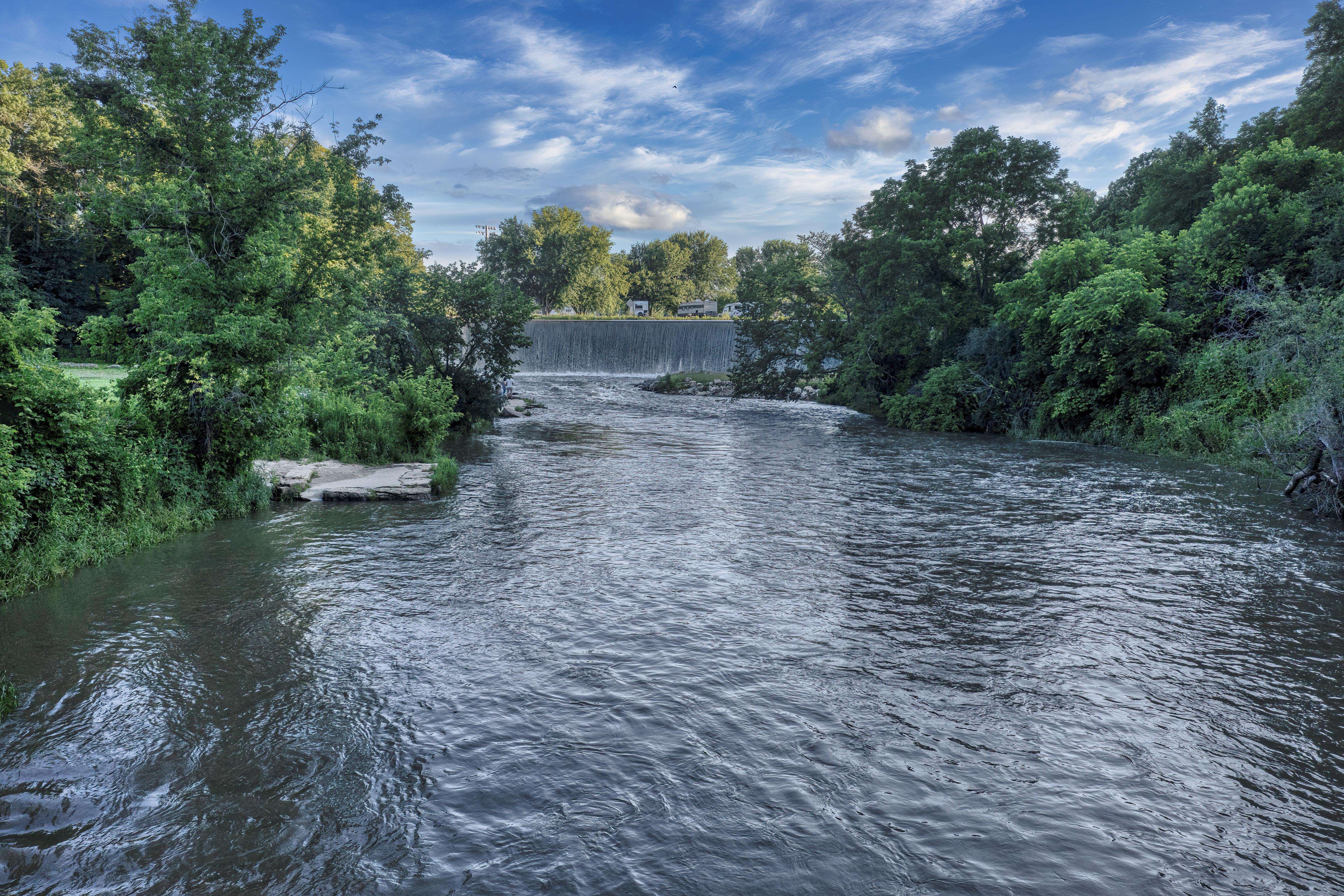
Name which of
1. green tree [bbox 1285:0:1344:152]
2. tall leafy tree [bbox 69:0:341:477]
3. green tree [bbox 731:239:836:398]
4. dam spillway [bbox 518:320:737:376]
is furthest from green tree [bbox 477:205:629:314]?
tall leafy tree [bbox 69:0:341:477]

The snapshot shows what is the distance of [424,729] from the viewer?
600 centimetres

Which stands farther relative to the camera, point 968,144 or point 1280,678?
point 968,144

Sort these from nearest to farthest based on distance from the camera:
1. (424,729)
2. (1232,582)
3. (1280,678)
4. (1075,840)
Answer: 1. (1075,840)
2. (424,729)
3. (1280,678)
4. (1232,582)

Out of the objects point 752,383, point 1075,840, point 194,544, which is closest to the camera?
point 1075,840

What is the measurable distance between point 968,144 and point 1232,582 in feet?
87.3

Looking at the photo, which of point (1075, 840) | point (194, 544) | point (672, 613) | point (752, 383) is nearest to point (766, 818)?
point (1075, 840)

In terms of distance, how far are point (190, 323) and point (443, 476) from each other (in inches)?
213

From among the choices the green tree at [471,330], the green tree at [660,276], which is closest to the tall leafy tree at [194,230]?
the green tree at [471,330]

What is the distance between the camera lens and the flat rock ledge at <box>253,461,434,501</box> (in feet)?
46.7

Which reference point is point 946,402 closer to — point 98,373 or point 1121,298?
point 1121,298

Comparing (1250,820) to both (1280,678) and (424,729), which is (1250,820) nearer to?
(1280,678)

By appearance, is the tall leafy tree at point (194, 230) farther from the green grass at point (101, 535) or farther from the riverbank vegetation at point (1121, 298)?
the riverbank vegetation at point (1121, 298)

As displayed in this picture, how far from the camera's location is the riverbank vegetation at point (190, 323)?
9.15 meters

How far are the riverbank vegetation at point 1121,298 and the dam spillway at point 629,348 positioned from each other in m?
15.0
